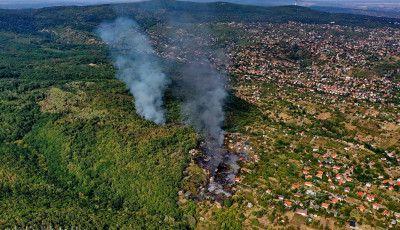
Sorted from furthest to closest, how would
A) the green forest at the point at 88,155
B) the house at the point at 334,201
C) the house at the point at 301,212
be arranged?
the house at the point at 334,201, the green forest at the point at 88,155, the house at the point at 301,212

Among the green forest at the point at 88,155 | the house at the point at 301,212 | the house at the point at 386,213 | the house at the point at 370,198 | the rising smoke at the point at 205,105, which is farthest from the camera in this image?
the rising smoke at the point at 205,105

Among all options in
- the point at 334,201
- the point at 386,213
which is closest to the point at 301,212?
the point at 334,201

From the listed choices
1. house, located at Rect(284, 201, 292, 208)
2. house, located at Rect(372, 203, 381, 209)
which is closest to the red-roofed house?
house, located at Rect(284, 201, 292, 208)

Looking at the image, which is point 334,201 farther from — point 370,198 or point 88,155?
point 88,155

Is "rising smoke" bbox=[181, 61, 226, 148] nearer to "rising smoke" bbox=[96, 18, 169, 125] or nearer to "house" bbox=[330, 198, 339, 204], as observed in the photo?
"rising smoke" bbox=[96, 18, 169, 125]

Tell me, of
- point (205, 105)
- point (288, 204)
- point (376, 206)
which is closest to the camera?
point (376, 206)

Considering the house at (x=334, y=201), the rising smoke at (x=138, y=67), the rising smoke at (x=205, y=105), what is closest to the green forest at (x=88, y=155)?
the rising smoke at (x=205, y=105)

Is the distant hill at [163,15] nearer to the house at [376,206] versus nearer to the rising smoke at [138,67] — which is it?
the rising smoke at [138,67]

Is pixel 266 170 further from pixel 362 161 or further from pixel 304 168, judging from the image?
pixel 362 161
